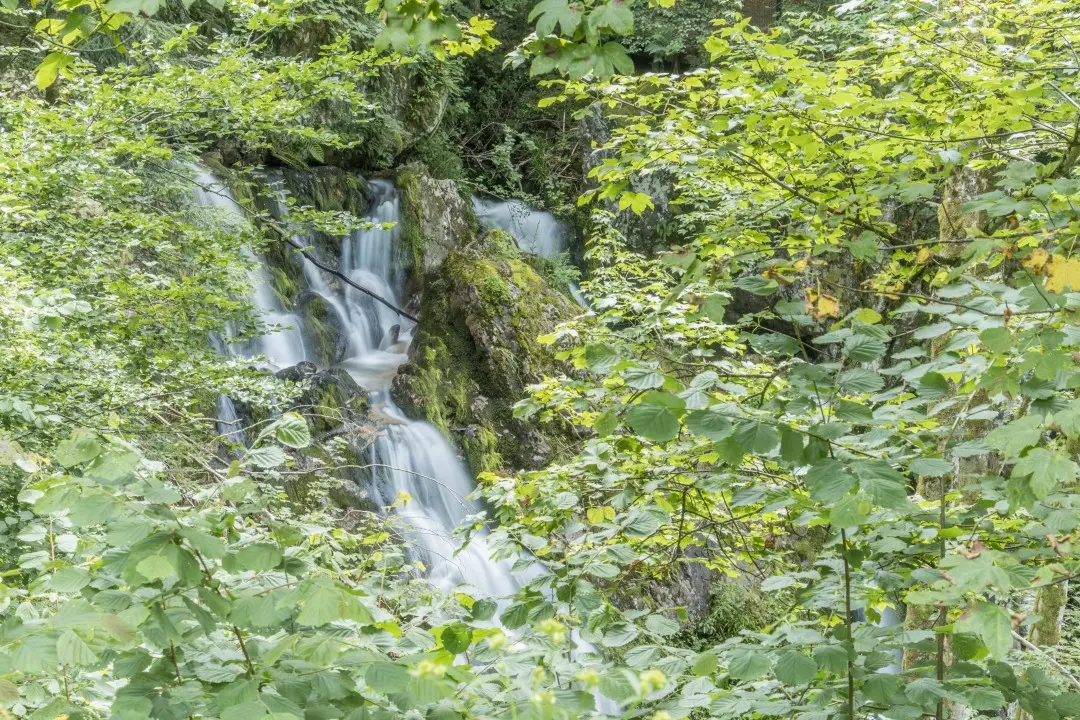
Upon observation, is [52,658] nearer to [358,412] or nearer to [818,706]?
[818,706]

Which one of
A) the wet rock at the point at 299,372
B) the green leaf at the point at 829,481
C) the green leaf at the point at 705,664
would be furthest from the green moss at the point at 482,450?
the green leaf at the point at 829,481

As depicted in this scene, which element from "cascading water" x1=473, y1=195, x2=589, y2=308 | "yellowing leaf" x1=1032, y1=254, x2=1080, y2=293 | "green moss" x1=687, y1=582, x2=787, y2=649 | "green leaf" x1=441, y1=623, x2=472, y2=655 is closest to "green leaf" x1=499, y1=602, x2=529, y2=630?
"green leaf" x1=441, y1=623, x2=472, y2=655

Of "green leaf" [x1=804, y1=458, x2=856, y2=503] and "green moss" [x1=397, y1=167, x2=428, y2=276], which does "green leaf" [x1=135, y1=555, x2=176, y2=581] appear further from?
"green moss" [x1=397, y1=167, x2=428, y2=276]

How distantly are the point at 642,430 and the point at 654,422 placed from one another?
0.03 metres

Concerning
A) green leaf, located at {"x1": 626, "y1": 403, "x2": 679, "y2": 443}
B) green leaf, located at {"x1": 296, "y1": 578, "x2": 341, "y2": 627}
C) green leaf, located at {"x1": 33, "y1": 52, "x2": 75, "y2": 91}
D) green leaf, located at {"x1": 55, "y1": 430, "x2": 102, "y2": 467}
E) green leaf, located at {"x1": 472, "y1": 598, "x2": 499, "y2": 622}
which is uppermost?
green leaf, located at {"x1": 33, "y1": 52, "x2": 75, "y2": 91}

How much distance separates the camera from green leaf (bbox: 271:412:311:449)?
56.7 inches

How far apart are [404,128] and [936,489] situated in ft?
32.7

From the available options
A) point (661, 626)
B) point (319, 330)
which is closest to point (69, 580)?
point (661, 626)

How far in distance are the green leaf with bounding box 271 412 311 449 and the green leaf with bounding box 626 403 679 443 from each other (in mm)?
632

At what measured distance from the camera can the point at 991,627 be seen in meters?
1.20

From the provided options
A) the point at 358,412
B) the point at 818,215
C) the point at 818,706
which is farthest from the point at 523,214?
the point at 818,706

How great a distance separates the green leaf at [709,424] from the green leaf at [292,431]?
73cm

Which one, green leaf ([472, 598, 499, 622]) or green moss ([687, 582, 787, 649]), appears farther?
green moss ([687, 582, 787, 649])

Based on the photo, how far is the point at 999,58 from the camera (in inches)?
122
